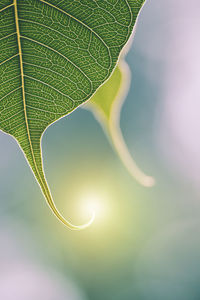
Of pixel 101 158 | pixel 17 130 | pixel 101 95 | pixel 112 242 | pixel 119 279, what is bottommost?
pixel 17 130

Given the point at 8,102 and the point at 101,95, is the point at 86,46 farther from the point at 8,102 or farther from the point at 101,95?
the point at 101,95

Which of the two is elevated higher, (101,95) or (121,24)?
(101,95)

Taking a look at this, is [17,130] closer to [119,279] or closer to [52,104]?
[52,104]

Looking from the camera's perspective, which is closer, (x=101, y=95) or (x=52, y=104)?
(x=52, y=104)

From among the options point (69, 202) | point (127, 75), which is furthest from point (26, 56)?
point (69, 202)

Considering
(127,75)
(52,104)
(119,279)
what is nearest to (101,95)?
(127,75)

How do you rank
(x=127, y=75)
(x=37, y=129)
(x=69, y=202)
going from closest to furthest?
(x=37, y=129)
(x=127, y=75)
(x=69, y=202)

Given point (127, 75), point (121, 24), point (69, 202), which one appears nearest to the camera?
point (121, 24)
